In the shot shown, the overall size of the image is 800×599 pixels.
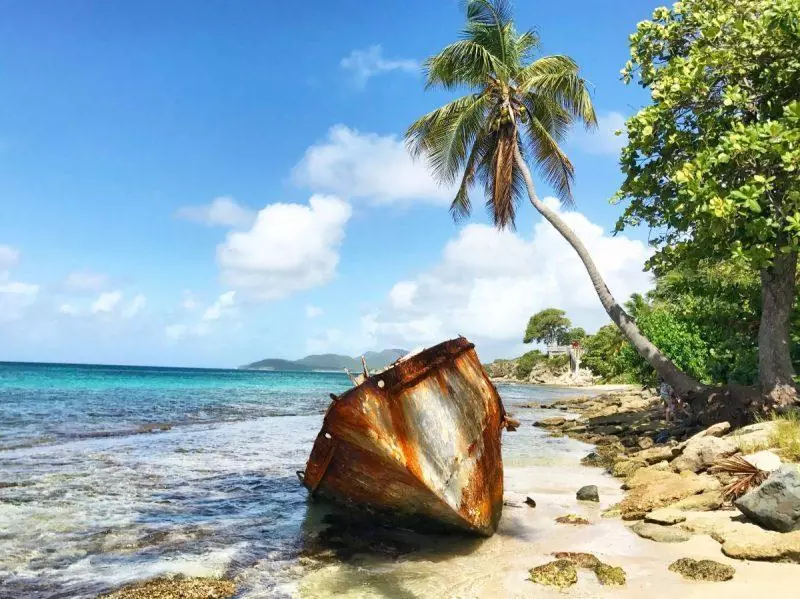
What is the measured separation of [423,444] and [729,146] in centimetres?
686

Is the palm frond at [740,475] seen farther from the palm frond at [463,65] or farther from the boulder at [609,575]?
the palm frond at [463,65]

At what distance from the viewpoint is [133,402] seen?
29.6 meters

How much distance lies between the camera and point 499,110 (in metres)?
17.0

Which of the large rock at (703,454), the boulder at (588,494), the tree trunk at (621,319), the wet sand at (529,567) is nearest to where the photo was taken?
the wet sand at (529,567)

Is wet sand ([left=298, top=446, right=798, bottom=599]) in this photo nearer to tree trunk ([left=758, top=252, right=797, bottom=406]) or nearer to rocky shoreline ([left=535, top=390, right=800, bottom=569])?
rocky shoreline ([left=535, top=390, right=800, bottom=569])

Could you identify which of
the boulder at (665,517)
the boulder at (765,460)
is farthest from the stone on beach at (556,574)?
the boulder at (765,460)

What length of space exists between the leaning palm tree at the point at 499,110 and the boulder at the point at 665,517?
11413 mm

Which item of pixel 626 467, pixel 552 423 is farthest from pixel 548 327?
pixel 626 467

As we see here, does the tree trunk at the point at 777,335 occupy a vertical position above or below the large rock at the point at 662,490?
above

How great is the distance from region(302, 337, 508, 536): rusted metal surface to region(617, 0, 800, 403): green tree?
521 cm

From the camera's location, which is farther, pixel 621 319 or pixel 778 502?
pixel 621 319

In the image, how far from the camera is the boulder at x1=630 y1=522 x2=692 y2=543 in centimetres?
571

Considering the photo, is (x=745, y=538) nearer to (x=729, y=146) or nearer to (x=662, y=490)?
(x=662, y=490)

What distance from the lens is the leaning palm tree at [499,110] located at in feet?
54.6
